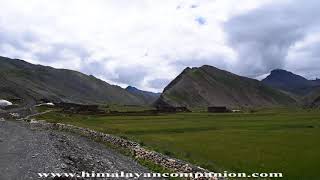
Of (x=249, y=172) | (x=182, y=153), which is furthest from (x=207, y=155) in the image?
(x=249, y=172)

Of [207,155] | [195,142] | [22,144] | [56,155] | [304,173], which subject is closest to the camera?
[304,173]

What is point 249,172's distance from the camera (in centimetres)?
3609

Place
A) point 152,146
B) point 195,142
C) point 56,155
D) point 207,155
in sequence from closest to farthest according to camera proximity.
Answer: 1. point 56,155
2. point 207,155
3. point 152,146
4. point 195,142

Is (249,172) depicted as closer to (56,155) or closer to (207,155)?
(207,155)

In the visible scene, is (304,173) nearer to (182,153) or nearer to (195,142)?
(182,153)

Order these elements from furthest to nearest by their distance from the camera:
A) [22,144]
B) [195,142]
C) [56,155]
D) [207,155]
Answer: [195,142], [22,144], [207,155], [56,155]

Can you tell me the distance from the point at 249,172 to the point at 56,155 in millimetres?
17263

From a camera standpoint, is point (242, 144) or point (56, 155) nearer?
point (56, 155)

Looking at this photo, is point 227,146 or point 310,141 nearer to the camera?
point 227,146

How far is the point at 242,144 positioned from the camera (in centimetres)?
5588

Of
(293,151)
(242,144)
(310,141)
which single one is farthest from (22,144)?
(310,141)

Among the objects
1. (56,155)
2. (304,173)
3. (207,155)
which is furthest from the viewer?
(207,155)

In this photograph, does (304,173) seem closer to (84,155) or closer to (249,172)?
(249,172)

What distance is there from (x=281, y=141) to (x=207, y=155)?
15946mm
